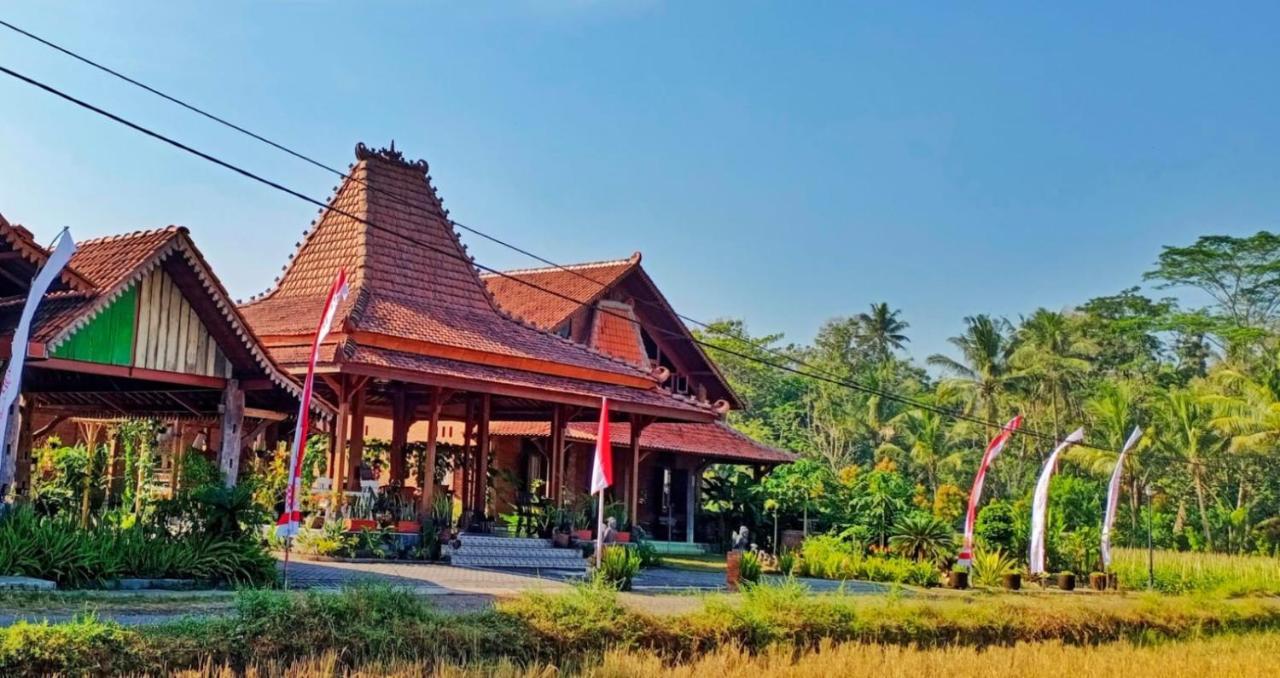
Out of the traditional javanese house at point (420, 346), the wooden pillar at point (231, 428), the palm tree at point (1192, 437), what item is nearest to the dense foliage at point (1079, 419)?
the palm tree at point (1192, 437)

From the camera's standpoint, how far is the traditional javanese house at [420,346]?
56.6 feet

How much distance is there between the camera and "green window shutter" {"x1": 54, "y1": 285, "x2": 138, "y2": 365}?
12.0 metres

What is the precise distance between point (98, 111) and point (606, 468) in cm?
786

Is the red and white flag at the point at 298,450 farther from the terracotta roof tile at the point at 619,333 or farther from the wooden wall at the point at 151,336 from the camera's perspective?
the terracotta roof tile at the point at 619,333

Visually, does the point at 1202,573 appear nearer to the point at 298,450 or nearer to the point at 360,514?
the point at 360,514

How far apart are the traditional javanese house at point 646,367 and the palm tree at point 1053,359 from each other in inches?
681

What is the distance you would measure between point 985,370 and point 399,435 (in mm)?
28762

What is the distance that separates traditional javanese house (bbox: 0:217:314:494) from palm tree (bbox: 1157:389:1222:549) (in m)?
29.3

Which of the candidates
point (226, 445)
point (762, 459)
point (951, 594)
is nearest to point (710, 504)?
point (762, 459)

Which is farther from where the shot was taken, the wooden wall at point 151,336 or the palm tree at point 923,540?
the palm tree at point 923,540

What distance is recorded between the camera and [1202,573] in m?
23.3

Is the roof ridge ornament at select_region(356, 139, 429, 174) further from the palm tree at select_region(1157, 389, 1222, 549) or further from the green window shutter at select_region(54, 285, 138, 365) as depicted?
the palm tree at select_region(1157, 389, 1222, 549)

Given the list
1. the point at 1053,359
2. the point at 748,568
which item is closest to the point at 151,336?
the point at 748,568

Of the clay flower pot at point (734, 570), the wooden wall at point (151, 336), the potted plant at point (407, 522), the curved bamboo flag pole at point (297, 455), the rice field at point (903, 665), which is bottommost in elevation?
the rice field at point (903, 665)
